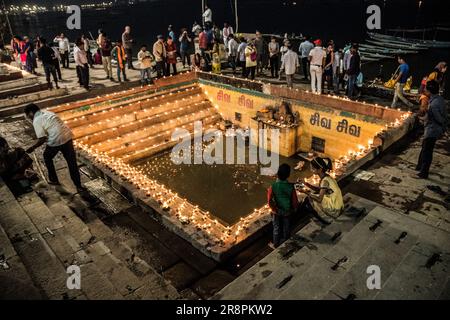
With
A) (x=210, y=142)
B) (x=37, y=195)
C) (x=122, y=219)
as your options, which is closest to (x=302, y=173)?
(x=210, y=142)

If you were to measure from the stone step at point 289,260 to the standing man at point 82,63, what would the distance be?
1265cm

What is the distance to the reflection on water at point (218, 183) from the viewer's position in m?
10.5

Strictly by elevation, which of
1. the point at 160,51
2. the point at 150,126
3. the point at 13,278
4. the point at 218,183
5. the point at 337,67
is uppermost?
the point at 160,51

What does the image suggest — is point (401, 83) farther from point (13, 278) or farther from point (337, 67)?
point (13, 278)

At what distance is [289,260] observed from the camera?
5121 millimetres

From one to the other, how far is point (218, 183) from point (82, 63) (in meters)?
8.35

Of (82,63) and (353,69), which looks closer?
(353,69)

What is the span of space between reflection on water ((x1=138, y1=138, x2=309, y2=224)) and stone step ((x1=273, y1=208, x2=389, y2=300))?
15.7ft

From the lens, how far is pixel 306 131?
13406 mm

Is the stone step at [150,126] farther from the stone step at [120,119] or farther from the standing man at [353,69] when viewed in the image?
the standing man at [353,69]

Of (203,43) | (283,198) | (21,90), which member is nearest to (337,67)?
(203,43)

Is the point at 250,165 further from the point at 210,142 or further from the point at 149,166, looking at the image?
the point at 149,166
